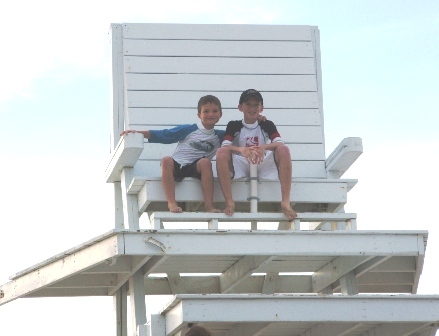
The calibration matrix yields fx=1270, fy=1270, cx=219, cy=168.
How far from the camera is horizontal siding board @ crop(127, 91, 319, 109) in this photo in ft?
41.5

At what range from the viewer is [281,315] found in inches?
390

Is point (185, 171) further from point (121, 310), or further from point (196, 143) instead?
point (121, 310)

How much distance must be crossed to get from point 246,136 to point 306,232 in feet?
4.93

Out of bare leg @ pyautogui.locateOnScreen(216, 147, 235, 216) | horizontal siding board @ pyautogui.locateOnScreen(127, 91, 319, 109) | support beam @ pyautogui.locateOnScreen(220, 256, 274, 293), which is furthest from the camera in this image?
horizontal siding board @ pyautogui.locateOnScreen(127, 91, 319, 109)

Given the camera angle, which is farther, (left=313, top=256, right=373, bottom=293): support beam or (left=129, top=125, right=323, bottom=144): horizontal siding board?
(left=129, top=125, right=323, bottom=144): horizontal siding board

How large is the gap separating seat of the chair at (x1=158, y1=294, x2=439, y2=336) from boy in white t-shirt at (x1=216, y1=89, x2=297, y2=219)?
109 centimetres

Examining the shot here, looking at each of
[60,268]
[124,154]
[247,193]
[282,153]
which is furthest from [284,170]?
[60,268]

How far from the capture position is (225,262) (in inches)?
446

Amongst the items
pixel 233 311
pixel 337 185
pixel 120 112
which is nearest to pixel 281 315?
pixel 233 311

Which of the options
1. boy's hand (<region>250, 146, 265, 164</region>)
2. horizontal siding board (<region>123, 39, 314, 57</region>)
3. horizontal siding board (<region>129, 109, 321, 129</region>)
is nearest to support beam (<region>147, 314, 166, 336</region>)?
boy's hand (<region>250, 146, 265, 164</region>)

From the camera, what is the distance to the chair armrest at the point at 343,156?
12008 mm

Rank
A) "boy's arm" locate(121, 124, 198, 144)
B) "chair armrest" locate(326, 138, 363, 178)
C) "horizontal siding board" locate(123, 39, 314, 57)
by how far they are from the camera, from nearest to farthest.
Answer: "boy's arm" locate(121, 124, 198, 144) < "chair armrest" locate(326, 138, 363, 178) < "horizontal siding board" locate(123, 39, 314, 57)

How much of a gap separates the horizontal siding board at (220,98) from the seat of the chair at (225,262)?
1719mm

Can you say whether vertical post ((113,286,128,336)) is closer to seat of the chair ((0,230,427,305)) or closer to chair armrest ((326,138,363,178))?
seat of the chair ((0,230,427,305))
